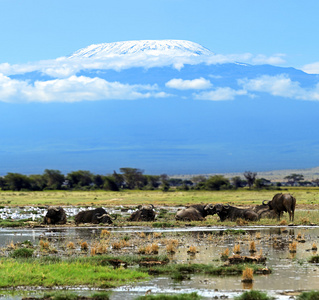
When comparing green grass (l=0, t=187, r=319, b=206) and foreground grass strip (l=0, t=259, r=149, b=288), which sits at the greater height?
green grass (l=0, t=187, r=319, b=206)

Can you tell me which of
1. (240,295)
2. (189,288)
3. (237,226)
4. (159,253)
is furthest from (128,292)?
(237,226)

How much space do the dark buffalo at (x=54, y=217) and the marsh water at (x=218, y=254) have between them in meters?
2.10

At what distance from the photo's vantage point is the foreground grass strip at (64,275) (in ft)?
54.7

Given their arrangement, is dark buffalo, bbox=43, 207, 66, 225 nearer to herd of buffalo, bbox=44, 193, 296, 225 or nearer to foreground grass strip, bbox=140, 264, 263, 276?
herd of buffalo, bbox=44, 193, 296, 225

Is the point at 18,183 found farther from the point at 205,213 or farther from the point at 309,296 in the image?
the point at 309,296

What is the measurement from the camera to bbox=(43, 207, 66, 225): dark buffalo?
37.1 m

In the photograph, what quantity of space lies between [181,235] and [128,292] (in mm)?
14118

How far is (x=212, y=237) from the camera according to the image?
2831 centimetres

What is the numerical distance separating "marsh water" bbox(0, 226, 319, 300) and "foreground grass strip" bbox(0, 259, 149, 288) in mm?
631

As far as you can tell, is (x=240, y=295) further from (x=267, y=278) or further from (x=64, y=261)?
(x=64, y=261)

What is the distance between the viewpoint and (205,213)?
131 feet

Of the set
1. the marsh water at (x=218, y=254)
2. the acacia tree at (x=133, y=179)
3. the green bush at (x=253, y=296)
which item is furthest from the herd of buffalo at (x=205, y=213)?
the acacia tree at (x=133, y=179)

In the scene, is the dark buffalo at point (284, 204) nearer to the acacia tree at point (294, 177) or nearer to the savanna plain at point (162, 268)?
the savanna plain at point (162, 268)

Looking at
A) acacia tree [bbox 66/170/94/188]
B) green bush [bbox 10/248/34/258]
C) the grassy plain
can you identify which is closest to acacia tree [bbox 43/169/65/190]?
acacia tree [bbox 66/170/94/188]
